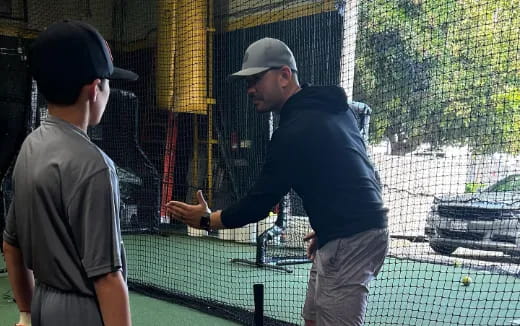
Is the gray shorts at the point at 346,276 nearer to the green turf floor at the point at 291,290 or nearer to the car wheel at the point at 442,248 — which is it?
the green turf floor at the point at 291,290

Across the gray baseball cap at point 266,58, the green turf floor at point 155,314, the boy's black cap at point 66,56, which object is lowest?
the green turf floor at point 155,314

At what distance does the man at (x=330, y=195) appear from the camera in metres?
1.51

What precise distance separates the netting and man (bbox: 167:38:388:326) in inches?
64.8

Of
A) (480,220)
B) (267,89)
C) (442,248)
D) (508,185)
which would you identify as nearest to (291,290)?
(442,248)

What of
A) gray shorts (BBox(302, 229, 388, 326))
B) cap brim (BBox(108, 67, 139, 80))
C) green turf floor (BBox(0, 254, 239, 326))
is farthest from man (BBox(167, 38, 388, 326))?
green turf floor (BBox(0, 254, 239, 326))

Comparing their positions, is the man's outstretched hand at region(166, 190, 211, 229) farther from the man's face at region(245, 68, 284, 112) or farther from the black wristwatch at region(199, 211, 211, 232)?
the man's face at region(245, 68, 284, 112)

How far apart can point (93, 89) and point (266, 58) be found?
0.81 m

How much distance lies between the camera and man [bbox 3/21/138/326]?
3.04ft

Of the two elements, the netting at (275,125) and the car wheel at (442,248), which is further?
the car wheel at (442,248)

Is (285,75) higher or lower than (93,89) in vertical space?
higher

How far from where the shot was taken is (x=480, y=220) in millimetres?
5109

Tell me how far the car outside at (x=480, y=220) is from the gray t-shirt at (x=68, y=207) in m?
4.79

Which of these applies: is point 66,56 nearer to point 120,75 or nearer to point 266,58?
point 120,75

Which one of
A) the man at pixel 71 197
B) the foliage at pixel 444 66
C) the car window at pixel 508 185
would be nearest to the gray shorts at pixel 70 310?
the man at pixel 71 197
